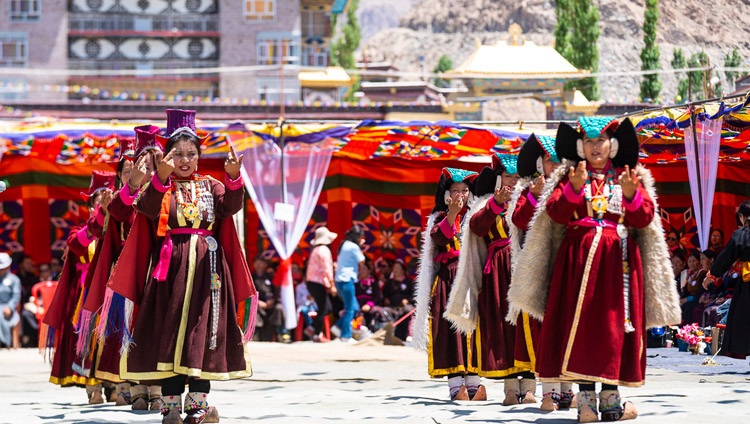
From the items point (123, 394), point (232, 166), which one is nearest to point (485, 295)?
point (232, 166)

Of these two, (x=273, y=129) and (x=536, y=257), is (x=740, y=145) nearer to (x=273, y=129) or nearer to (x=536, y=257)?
(x=273, y=129)

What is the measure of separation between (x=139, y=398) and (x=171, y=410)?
140cm

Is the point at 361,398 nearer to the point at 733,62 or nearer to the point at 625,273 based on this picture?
the point at 625,273

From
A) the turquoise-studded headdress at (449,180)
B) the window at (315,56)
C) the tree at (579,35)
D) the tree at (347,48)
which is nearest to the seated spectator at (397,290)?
the turquoise-studded headdress at (449,180)

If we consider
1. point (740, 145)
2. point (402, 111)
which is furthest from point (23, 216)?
point (402, 111)

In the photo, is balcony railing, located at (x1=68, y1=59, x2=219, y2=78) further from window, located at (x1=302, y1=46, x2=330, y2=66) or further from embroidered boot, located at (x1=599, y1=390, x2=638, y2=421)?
embroidered boot, located at (x1=599, y1=390, x2=638, y2=421)

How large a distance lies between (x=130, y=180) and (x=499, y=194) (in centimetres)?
251

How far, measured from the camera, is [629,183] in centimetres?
809

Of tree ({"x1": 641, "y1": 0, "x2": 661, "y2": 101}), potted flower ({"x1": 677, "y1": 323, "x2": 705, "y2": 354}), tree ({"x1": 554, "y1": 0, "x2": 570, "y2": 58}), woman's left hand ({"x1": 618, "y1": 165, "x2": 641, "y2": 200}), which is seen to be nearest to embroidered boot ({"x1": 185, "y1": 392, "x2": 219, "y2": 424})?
woman's left hand ({"x1": 618, "y1": 165, "x2": 641, "y2": 200})

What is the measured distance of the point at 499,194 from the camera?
9.73 metres

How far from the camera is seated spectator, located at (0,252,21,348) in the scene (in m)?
18.8

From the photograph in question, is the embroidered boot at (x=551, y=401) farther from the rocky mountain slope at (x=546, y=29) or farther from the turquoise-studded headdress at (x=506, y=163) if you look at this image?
the rocky mountain slope at (x=546, y=29)

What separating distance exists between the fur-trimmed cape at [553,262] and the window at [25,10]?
4639 centimetres

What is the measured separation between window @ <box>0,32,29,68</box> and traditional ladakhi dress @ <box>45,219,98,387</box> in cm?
4230
